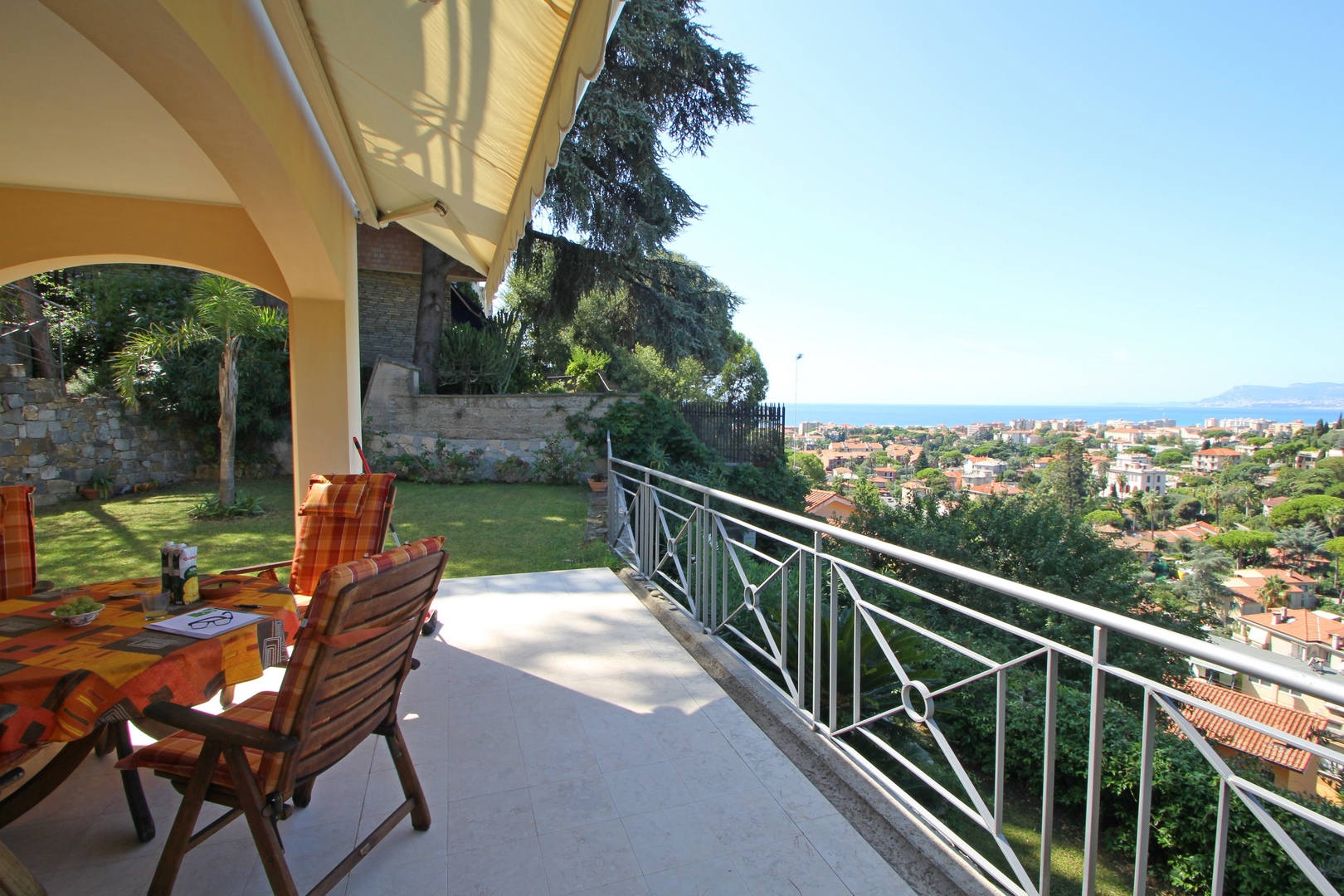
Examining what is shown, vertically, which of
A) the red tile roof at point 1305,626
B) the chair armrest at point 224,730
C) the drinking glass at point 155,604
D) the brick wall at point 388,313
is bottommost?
the red tile roof at point 1305,626

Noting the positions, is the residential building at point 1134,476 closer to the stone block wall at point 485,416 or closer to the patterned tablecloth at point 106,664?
the stone block wall at point 485,416

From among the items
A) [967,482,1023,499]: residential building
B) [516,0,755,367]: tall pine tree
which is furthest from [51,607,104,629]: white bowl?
[967,482,1023,499]: residential building

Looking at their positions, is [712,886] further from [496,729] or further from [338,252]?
[338,252]

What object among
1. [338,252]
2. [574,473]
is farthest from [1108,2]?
[338,252]

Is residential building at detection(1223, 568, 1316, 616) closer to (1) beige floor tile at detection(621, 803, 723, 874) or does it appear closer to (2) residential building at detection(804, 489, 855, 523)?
(2) residential building at detection(804, 489, 855, 523)

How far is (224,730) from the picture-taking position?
1351 mm

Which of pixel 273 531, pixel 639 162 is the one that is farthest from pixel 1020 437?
pixel 273 531

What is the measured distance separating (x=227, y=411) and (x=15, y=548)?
543 cm

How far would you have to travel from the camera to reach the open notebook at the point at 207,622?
1.71 metres

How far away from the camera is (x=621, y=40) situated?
7.97 meters

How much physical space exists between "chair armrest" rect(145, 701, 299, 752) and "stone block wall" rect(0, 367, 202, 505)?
9.64 metres

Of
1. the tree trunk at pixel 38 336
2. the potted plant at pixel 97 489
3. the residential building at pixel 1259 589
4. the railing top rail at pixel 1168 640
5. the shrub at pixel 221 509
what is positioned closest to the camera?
the railing top rail at pixel 1168 640

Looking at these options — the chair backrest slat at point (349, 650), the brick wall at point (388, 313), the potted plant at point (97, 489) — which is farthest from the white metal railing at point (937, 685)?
the brick wall at point (388, 313)

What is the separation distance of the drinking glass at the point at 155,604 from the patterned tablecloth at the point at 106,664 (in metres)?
0.03
